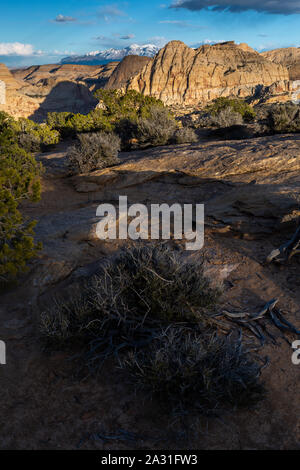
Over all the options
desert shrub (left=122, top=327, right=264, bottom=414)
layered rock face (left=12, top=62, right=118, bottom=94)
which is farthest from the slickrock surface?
layered rock face (left=12, top=62, right=118, bottom=94)

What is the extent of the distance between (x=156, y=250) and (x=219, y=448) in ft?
7.45

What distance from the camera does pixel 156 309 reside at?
3455 millimetres

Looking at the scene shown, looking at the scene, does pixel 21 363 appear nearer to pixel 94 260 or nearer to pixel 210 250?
pixel 94 260

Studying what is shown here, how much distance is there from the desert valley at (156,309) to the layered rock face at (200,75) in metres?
70.5

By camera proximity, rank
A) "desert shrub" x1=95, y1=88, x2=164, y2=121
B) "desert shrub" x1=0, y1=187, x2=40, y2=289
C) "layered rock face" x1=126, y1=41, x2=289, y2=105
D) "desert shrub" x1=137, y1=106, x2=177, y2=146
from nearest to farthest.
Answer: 1. "desert shrub" x1=0, y1=187, x2=40, y2=289
2. "desert shrub" x1=137, y1=106, x2=177, y2=146
3. "desert shrub" x1=95, y1=88, x2=164, y2=121
4. "layered rock face" x1=126, y1=41, x2=289, y2=105

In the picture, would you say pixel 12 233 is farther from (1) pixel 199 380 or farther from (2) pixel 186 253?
(1) pixel 199 380

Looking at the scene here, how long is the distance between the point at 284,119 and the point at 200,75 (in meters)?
72.8

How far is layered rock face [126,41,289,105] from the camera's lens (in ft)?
241

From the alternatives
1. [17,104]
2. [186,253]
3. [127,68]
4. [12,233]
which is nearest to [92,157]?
[186,253]

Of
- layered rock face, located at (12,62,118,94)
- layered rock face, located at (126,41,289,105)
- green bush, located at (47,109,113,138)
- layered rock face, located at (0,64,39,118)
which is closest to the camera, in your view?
green bush, located at (47,109,113,138)

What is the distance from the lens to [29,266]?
4.79m

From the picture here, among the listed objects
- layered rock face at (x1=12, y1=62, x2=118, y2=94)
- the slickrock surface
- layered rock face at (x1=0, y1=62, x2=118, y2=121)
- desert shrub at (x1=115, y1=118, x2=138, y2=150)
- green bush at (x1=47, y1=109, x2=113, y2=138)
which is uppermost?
layered rock face at (x1=12, y1=62, x2=118, y2=94)

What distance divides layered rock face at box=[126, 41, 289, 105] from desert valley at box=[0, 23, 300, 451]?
7048 cm

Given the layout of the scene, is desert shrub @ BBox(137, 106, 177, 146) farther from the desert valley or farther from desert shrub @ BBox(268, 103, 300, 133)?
desert shrub @ BBox(268, 103, 300, 133)
